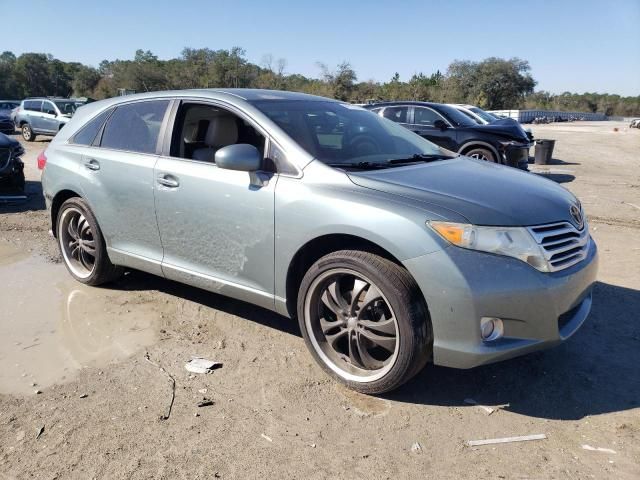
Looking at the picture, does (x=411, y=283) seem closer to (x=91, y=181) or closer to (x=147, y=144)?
(x=147, y=144)

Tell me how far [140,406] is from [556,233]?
8.50ft

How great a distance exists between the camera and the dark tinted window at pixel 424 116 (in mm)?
11742

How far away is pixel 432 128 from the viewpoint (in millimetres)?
11547

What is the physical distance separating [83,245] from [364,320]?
3066mm

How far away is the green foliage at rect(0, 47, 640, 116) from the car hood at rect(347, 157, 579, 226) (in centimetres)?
5447

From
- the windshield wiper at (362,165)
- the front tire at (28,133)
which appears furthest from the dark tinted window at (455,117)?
the front tire at (28,133)

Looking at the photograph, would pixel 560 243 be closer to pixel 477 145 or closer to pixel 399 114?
pixel 477 145

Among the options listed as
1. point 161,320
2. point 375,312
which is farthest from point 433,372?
point 161,320

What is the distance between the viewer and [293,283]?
3424mm

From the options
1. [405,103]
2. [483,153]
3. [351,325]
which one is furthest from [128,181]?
[405,103]

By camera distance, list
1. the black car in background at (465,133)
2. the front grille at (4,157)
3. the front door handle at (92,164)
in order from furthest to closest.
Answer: the black car in background at (465,133), the front grille at (4,157), the front door handle at (92,164)

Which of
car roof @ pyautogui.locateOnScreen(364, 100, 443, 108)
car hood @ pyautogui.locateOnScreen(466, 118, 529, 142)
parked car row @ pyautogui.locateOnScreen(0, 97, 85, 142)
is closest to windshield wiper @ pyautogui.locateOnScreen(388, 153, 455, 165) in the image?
car hood @ pyautogui.locateOnScreen(466, 118, 529, 142)

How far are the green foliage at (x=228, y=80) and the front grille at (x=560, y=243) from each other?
180ft

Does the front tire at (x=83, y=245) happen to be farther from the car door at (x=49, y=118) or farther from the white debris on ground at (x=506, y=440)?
the car door at (x=49, y=118)
